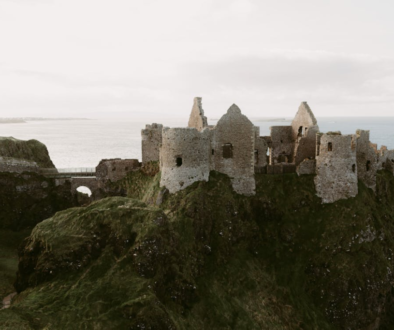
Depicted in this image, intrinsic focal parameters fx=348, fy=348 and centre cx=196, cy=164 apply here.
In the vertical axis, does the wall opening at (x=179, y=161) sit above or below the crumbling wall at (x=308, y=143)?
below

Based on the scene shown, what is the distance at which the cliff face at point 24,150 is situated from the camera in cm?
4762

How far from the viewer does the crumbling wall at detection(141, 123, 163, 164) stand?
3891cm

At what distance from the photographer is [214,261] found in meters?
28.9

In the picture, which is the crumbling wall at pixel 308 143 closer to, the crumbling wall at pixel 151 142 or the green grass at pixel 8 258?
the crumbling wall at pixel 151 142

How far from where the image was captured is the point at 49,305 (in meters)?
18.6

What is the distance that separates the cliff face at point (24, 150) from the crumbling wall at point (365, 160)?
→ 41815 mm

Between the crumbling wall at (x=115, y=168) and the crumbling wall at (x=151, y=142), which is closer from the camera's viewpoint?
the crumbling wall at (x=151, y=142)

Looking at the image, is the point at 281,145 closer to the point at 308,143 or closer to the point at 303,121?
the point at 303,121

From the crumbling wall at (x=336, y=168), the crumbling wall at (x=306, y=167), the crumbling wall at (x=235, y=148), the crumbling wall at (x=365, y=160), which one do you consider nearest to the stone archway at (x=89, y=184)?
the crumbling wall at (x=235, y=148)

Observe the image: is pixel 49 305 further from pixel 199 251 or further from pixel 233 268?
pixel 233 268

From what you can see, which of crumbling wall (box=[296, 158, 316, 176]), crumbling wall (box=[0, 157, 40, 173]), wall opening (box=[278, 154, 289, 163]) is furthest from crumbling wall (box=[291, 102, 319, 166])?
crumbling wall (box=[0, 157, 40, 173])

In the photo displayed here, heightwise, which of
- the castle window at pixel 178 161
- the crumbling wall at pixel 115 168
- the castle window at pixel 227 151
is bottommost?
the crumbling wall at pixel 115 168

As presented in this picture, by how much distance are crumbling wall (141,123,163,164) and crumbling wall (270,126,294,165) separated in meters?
13.9

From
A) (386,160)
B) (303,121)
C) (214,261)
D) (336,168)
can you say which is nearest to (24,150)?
(214,261)
